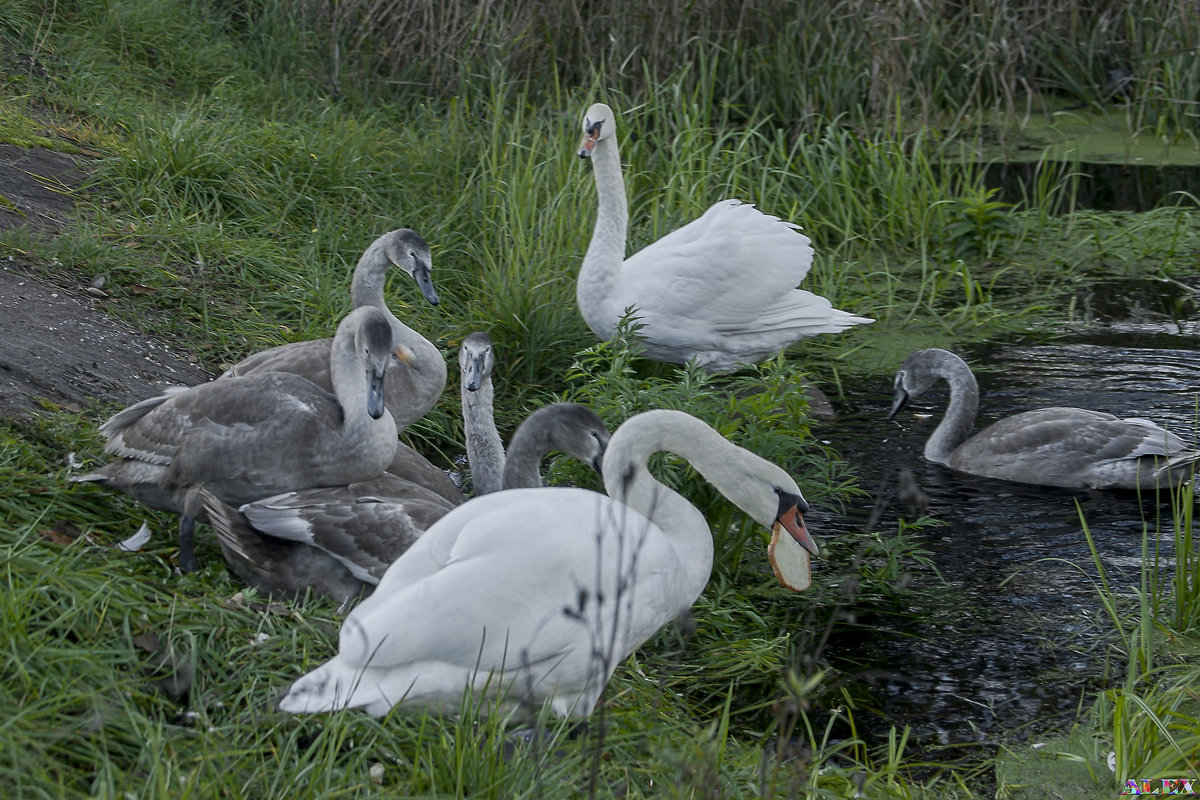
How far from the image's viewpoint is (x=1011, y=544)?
15.5 feet

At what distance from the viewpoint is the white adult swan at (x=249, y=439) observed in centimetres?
384

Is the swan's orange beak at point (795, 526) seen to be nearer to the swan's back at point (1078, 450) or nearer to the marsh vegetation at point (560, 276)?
the marsh vegetation at point (560, 276)

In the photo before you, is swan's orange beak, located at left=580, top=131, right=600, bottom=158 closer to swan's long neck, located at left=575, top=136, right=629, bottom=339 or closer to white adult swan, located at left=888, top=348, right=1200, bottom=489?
swan's long neck, located at left=575, top=136, right=629, bottom=339

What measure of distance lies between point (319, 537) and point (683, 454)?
102 cm

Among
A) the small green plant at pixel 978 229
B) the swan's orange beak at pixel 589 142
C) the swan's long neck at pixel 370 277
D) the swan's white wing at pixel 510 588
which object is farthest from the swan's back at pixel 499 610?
the small green plant at pixel 978 229

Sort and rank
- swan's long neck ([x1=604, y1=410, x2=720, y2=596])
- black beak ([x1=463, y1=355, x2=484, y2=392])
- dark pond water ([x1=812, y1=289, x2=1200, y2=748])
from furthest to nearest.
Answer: black beak ([x1=463, y1=355, x2=484, y2=392]) < dark pond water ([x1=812, y1=289, x2=1200, y2=748]) < swan's long neck ([x1=604, y1=410, x2=720, y2=596])

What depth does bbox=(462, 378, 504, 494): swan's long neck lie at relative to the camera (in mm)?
4629

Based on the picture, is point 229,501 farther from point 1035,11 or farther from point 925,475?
point 1035,11

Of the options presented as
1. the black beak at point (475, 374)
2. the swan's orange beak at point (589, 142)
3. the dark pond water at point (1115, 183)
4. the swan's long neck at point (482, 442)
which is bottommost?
the dark pond water at point (1115, 183)

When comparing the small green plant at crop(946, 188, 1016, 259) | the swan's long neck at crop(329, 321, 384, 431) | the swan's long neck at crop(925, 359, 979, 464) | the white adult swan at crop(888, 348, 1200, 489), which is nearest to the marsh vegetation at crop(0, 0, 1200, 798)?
the small green plant at crop(946, 188, 1016, 259)

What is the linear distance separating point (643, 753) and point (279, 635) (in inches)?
36.5

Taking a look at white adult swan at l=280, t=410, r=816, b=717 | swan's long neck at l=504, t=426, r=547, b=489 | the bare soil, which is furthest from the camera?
the bare soil

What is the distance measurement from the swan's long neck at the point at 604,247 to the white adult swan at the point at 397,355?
26.3 inches

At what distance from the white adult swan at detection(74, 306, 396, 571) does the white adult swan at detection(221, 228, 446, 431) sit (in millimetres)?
431
